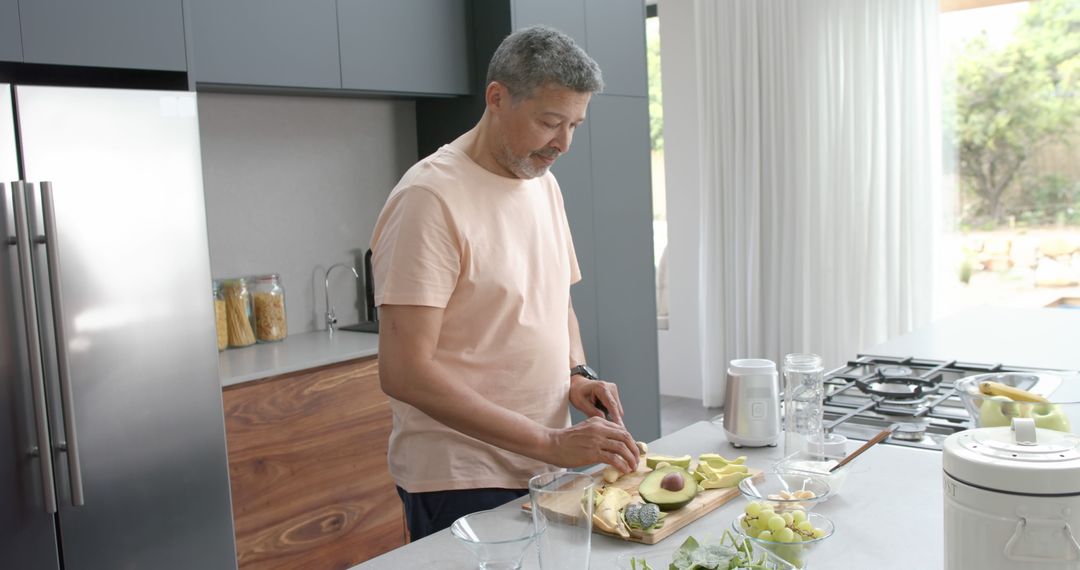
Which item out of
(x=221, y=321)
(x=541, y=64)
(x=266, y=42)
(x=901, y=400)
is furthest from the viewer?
(x=221, y=321)

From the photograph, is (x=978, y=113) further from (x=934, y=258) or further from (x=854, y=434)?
(x=854, y=434)

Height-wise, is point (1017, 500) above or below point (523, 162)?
below

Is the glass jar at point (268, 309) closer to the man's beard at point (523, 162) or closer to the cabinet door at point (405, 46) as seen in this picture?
the cabinet door at point (405, 46)

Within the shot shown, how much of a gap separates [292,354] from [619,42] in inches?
79.7

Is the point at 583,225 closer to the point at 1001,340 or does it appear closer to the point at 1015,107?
the point at 1001,340

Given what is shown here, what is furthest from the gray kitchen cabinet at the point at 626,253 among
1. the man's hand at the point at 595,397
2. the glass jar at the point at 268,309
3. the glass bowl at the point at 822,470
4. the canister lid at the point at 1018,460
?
the canister lid at the point at 1018,460

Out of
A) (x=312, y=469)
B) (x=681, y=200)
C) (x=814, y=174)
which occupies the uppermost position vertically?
(x=814, y=174)

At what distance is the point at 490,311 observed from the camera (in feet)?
5.72

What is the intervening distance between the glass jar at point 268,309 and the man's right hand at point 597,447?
203 cm

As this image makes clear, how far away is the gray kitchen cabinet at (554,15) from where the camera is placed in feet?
11.8

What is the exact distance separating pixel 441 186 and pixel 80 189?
3.62 feet

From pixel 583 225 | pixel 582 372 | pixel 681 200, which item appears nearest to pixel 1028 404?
pixel 582 372

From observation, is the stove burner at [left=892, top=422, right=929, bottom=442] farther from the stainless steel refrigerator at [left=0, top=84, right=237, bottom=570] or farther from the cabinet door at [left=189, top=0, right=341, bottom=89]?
the cabinet door at [left=189, top=0, right=341, bottom=89]

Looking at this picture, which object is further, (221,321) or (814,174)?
(814,174)
